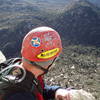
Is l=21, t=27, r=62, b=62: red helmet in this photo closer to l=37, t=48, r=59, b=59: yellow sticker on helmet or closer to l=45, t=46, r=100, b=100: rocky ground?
l=37, t=48, r=59, b=59: yellow sticker on helmet

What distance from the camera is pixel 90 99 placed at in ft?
8.23

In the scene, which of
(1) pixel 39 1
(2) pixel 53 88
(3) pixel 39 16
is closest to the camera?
(2) pixel 53 88

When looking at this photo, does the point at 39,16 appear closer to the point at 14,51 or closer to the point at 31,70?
the point at 14,51

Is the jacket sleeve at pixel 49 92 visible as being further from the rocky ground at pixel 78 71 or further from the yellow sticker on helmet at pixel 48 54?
the rocky ground at pixel 78 71

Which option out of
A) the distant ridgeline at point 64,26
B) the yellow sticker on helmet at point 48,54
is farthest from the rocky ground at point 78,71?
the yellow sticker on helmet at point 48,54

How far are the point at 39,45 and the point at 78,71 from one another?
A: 13.6m

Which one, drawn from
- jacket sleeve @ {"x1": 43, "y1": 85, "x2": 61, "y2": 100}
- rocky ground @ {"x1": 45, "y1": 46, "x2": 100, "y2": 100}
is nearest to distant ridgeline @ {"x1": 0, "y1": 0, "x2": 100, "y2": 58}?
rocky ground @ {"x1": 45, "y1": 46, "x2": 100, "y2": 100}

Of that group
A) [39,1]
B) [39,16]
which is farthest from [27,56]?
[39,1]

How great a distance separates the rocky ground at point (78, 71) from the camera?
43.2 feet

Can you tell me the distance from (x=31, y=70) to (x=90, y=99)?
83 centimetres

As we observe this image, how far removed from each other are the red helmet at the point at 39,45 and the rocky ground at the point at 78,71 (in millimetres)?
7977

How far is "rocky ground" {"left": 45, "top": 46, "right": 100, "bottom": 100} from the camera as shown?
13.2 metres

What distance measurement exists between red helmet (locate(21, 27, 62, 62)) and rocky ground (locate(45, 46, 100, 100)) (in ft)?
26.2

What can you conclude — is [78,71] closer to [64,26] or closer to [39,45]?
[39,45]
